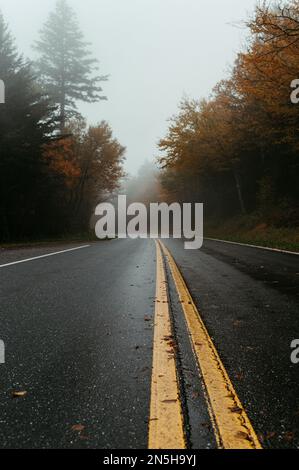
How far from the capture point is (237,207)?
32469mm

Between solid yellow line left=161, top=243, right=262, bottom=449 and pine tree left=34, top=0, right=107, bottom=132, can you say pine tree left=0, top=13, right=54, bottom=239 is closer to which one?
pine tree left=34, top=0, right=107, bottom=132

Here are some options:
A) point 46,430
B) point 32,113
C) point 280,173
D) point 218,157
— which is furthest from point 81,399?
point 218,157

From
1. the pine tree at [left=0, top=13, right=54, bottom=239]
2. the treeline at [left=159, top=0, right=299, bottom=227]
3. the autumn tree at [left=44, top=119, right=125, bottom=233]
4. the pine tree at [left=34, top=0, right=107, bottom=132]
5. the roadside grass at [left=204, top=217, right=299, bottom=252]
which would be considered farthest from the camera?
the pine tree at [left=34, top=0, right=107, bottom=132]

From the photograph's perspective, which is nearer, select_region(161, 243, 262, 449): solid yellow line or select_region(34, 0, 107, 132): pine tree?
select_region(161, 243, 262, 449): solid yellow line

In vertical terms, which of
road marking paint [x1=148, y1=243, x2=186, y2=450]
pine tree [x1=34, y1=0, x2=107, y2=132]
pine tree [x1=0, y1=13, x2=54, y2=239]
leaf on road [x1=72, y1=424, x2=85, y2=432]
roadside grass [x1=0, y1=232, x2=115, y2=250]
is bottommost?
roadside grass [x1=0, y1=232, x2=115, y2=250]

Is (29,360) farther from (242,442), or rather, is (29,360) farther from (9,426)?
(242,442)

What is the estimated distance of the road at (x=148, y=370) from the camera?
5.39ft

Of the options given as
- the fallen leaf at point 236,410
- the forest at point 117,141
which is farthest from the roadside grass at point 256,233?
the fallen leaf at point 236,410

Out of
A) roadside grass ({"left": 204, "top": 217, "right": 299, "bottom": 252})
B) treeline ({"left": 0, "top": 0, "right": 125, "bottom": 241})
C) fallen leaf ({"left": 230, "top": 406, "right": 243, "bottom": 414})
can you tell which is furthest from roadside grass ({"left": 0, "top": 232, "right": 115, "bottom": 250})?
fallen leaf ({"left": 230, "top": 406, "right": 243, "bottom": 414})

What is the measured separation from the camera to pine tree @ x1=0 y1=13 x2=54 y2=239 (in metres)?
18.4

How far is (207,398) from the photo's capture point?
1.94 m

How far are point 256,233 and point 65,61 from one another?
2323cm

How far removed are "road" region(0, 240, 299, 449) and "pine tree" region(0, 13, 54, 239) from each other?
49.6 feet

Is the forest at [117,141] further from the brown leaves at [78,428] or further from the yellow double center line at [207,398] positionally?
the brown leaves at [78,428]
